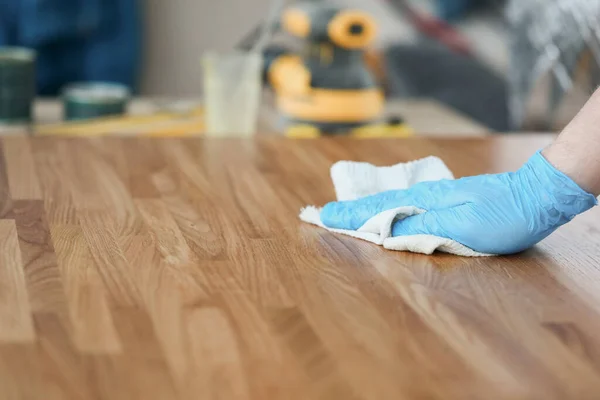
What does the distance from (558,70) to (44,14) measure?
1647 mm

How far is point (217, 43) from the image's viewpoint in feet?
11.8

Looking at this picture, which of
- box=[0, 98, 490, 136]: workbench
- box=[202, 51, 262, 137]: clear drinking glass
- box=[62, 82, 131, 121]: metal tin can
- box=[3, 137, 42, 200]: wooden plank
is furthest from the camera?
box=[0, 98, 490, 136]: workbench

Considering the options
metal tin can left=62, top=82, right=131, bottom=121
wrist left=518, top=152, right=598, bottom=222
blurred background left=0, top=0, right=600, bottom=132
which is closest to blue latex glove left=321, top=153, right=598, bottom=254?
wrist left=518, top=152, right=598, bottom=222

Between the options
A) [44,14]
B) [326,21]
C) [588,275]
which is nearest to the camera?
[588,275]

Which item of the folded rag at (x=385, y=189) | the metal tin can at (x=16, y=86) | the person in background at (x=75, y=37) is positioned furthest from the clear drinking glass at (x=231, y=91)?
the person in background at (x=75, y=37)

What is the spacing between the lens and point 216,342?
2.68ft

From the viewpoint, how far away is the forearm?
1076 millimetres

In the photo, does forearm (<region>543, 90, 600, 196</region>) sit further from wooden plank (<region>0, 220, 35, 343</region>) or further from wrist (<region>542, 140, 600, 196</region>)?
wooden plank (<region>0, 220, 35, 343</region>)

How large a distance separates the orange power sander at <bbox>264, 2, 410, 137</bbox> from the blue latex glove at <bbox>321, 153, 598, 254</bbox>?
48.7 inches

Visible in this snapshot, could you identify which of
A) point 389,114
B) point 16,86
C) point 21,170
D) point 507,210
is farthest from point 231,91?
point 507,210

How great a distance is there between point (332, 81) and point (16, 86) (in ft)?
2.49

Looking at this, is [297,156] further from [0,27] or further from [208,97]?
[0,27]

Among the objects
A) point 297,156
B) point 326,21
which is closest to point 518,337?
point 297,156

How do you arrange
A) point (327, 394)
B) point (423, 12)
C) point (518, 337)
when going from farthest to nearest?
point (423, 12)
point (518, 337)
point (327, 394)
